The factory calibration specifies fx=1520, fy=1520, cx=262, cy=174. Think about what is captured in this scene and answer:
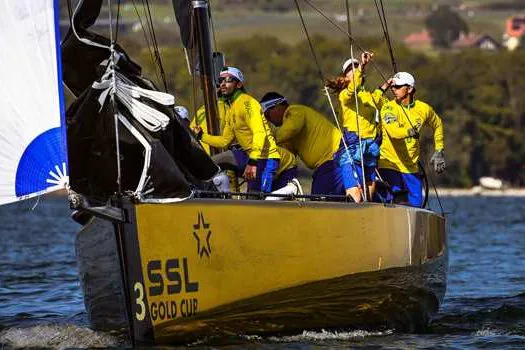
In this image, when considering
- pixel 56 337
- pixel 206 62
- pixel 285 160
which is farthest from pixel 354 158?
pixel 56 337

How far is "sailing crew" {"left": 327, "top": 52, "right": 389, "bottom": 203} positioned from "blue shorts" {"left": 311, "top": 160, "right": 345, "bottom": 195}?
0.11m

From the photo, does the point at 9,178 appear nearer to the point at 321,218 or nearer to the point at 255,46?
the point at 321,218

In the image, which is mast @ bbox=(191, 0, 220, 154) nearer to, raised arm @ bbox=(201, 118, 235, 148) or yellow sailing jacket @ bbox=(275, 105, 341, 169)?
raised arm @ bbox=(201, 118, 235, 148)

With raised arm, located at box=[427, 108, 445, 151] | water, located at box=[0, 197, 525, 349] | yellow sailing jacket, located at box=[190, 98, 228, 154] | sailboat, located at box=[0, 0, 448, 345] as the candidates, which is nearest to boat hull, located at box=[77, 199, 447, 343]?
Answer: sailboat, located at box=[0, 0, 448, 345]

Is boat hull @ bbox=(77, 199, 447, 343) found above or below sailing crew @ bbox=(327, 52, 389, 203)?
below

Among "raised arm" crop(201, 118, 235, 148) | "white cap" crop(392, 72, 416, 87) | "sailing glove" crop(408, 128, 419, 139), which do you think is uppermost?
"white cap" crop(392, 72, 416, 87)

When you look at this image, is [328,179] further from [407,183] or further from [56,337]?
[56,337]

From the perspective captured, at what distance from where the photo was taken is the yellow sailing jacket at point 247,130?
9.41 meters

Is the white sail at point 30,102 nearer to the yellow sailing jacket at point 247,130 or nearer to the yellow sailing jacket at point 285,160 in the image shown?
the yellow sailing jacket at point 247,130

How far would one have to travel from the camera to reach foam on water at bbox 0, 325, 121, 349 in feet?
27.6

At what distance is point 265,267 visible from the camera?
825cm

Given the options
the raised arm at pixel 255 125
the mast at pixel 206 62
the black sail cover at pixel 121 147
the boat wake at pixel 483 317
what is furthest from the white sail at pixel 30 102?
the boat wake at pixel 483 317

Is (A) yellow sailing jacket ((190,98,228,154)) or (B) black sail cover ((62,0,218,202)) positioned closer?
(B) black sail cover ((62,0,218,202))

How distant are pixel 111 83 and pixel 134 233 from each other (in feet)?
2.57
